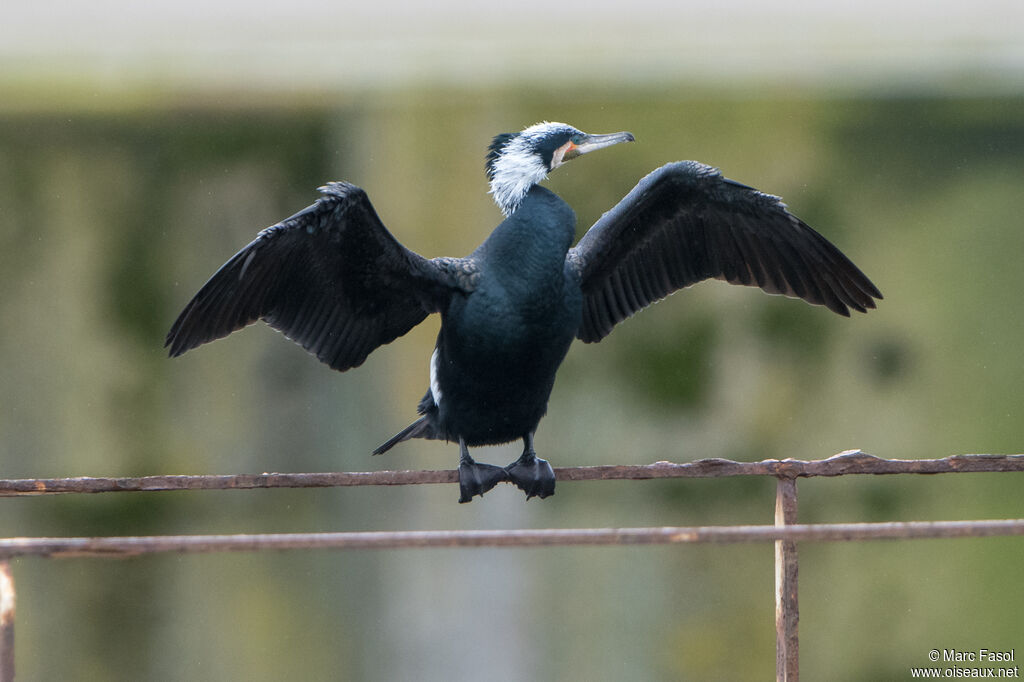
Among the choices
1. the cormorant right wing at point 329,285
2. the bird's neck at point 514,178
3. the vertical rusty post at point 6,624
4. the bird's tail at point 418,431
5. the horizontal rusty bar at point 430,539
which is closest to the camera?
the horizontal rusty bar at point 430,539

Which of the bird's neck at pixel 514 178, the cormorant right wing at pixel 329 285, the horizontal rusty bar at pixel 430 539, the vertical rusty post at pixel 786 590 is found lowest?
the vertical rusty post at pixel 786 590

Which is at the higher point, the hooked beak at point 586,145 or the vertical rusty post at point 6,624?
the hooked beak at point 586,145

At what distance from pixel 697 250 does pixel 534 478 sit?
2.65 ft

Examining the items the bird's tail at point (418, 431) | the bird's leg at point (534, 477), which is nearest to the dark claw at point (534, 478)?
the bird's leg at point (534, 477)

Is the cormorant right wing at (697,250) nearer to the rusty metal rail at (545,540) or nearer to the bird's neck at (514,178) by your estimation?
the bird's neck at (514,178)

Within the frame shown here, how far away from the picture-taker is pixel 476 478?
2459 mm

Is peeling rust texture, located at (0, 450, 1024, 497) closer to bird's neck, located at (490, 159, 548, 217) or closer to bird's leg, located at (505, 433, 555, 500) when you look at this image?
bird's leg, located at (505, 433, 555, 500)

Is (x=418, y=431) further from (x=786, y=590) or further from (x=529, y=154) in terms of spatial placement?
(x=786, y=590)

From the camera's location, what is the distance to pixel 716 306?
406cm

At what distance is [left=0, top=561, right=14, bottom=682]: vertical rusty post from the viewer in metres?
1.46

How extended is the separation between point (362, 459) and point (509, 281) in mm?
1678

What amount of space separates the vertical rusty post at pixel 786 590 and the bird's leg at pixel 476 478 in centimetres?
72

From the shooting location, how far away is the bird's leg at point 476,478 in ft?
8.04

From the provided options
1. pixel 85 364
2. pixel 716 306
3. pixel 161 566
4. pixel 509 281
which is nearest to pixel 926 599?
pixel 716 306
